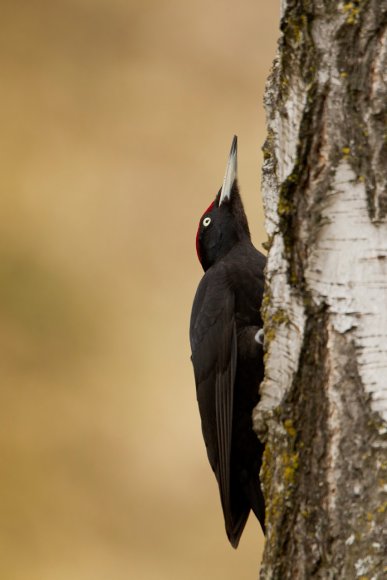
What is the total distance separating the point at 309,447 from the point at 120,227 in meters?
5.38

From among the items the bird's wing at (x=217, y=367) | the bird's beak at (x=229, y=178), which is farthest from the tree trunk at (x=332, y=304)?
the bird's beak at (x=229, y=178)

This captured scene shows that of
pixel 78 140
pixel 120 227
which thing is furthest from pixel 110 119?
pixel 120 227

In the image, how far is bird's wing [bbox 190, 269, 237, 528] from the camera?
3.97 m

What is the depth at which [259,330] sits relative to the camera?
4.18 meters

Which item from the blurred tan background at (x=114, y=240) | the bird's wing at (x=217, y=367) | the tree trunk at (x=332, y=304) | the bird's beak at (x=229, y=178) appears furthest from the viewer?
the blurred tan background at (x=114, y=240)

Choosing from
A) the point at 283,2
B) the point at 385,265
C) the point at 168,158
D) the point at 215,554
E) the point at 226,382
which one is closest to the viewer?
the point at 385,265

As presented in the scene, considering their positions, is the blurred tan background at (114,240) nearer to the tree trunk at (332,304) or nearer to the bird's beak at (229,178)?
the bird's beak at (229,178)

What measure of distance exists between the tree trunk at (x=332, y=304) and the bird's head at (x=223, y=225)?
211 centimetres

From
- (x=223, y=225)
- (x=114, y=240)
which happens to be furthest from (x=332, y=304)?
(x=114, y=240)

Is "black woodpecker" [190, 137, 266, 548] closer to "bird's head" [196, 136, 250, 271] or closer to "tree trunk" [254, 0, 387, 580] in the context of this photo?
"bird's head" [196, 136, 250, 271]

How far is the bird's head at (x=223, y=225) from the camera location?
4.75m

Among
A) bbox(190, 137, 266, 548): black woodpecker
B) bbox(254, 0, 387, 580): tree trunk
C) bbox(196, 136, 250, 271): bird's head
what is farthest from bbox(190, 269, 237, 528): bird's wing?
bbox(254, 0, 387, 580): tree trunk

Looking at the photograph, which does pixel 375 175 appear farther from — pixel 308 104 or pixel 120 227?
pixel 120 227

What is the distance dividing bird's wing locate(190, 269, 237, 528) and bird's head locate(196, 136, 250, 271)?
312 millimetres
